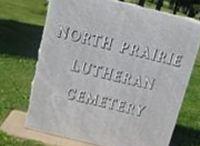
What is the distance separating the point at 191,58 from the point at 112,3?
3.68ft

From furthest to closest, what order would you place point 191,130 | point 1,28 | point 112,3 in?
point 1,28 → point 191,130 → point 112,3

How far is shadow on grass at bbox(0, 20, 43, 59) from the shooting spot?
13.6 metres

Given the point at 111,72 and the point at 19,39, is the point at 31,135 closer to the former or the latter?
the point at 111,72

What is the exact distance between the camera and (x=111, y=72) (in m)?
7.84

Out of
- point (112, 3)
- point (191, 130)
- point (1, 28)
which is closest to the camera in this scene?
point (112, 3)

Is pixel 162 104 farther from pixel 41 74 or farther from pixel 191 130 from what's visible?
pixel 191 130

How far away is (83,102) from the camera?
7973 mm

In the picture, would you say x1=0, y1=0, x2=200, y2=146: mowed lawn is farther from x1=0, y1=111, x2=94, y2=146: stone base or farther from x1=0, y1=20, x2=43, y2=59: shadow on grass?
x1=0, y1=111, x2=94, y2=146: stone base

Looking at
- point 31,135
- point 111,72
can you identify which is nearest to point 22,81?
point 31,135

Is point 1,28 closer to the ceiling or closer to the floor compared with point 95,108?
closer to the floor

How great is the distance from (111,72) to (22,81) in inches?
132

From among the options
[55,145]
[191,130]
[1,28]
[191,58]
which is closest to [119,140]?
[55,145]

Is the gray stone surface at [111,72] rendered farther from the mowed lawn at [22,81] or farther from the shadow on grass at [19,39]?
the shadow on grass at [19,39]

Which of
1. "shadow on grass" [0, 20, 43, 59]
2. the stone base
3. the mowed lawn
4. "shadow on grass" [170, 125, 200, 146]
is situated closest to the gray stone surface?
the stone base
